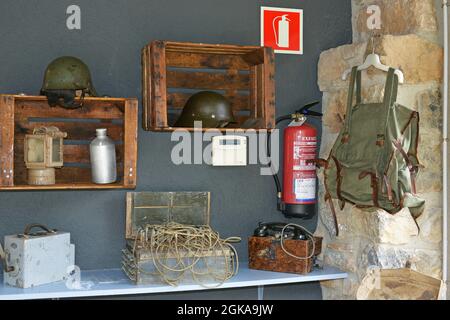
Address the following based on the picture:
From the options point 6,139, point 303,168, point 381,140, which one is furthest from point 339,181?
point 6,139

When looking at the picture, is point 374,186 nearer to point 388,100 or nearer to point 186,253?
point 388,100

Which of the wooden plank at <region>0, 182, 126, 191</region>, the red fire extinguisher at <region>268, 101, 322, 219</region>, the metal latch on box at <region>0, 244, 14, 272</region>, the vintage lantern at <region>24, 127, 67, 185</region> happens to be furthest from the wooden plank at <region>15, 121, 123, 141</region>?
the red fire extinguisher at <region>268, 101, 322, 219</region>

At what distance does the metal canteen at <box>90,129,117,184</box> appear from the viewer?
2867 mm

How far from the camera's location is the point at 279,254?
3.02m

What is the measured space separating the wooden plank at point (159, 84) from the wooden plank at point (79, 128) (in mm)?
254

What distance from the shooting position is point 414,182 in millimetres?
2799

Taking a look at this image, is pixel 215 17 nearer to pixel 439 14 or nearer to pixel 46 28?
pixel 46 28

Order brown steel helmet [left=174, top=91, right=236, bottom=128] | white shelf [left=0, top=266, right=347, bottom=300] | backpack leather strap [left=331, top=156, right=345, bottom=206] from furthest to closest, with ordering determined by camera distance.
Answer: backpack leather strap [left=331, top=156, right=345, bottom=206] → brown steel helmet [left=174, top=91, right=236, bottom=128] → white shelf [left=0, top=266, right=347, bottom=300]

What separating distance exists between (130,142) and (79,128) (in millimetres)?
299

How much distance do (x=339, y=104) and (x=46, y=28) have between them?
4.86 feet

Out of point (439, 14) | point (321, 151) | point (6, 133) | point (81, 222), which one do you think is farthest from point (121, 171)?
point (439, 14)

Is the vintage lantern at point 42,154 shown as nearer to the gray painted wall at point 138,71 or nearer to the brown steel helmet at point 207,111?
the gray painted wall at point 138,71

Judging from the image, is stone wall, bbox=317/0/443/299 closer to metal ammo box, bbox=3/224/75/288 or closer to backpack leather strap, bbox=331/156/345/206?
backpack leather strap, bbox=331/156/345/206

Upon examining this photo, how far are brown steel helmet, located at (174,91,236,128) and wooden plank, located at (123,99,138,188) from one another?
0.24 meters
